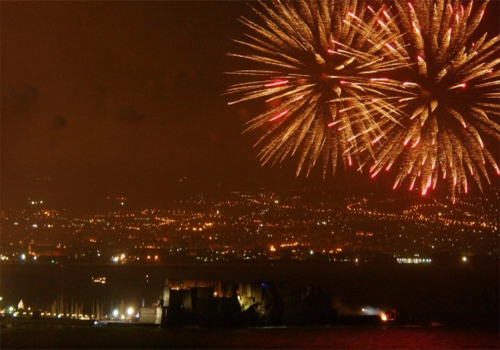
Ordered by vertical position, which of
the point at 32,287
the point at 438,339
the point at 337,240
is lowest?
the point at 438,339

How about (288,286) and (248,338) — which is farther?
(288,286)

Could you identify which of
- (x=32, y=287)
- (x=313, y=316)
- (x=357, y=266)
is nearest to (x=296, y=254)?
(x=357, y=266)

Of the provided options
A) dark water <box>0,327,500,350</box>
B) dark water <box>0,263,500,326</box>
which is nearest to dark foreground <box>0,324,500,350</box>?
dark water <box>0,327,500,350</box>

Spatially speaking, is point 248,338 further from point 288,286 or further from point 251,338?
point 288,286

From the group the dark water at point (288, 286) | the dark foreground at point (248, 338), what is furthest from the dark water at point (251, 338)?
the dark water at point (288, 286)

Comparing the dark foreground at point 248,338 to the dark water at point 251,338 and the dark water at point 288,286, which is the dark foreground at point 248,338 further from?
the dark water at point 288,286

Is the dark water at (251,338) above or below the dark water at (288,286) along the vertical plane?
below

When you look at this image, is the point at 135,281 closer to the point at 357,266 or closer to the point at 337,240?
the point at 337,240

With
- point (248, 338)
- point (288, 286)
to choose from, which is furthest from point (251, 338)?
point (288, 286)
